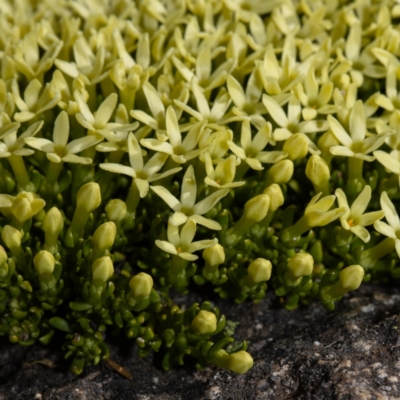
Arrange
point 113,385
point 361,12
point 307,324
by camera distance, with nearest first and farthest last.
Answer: point 113,385, point 307,324, point 361,12

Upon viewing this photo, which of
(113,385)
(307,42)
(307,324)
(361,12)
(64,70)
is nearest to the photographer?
(113,385)

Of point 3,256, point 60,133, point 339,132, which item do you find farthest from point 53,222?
point 339,132

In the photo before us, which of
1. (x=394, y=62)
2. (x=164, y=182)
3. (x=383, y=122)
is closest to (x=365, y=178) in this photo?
(x=383, y=122)

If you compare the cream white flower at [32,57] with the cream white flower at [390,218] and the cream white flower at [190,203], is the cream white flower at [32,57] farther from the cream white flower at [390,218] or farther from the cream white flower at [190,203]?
the cream white flower at [390,218]

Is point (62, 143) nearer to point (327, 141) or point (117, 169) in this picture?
point (117, 169)

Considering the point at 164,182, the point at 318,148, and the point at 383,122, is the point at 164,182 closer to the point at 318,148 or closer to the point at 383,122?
the point at 318,148

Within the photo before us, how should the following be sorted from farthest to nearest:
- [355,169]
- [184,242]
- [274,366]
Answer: [355,169] → [274,366] → [184,242]
